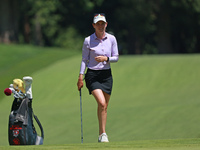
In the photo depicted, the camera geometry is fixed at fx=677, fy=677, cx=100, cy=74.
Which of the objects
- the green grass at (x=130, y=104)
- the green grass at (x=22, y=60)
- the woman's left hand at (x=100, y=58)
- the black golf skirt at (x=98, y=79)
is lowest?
the green grass at (x=130, y=104)

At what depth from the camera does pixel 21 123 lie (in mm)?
10008

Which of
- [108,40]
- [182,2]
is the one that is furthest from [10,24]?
[108,40]

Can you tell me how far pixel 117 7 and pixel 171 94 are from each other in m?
29.2

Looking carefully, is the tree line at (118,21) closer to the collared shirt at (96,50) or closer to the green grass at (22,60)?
the green grass at (22,60)

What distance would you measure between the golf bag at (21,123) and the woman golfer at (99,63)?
2.96ft

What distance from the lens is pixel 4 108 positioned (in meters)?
19.2

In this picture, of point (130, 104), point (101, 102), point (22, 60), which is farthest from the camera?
point (22, 60)

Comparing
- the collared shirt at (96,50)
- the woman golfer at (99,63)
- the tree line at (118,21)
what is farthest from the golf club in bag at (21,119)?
the tree line at (118,21)

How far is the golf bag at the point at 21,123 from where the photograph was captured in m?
9.97

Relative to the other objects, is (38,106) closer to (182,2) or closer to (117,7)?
(182,2)

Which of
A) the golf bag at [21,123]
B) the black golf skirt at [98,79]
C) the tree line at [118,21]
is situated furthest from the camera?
the tree line at [118,21]

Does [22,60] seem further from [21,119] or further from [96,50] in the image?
[21,119]

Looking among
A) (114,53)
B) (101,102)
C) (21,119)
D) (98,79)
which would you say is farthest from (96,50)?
(21,119)

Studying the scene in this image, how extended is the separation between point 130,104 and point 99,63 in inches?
299
